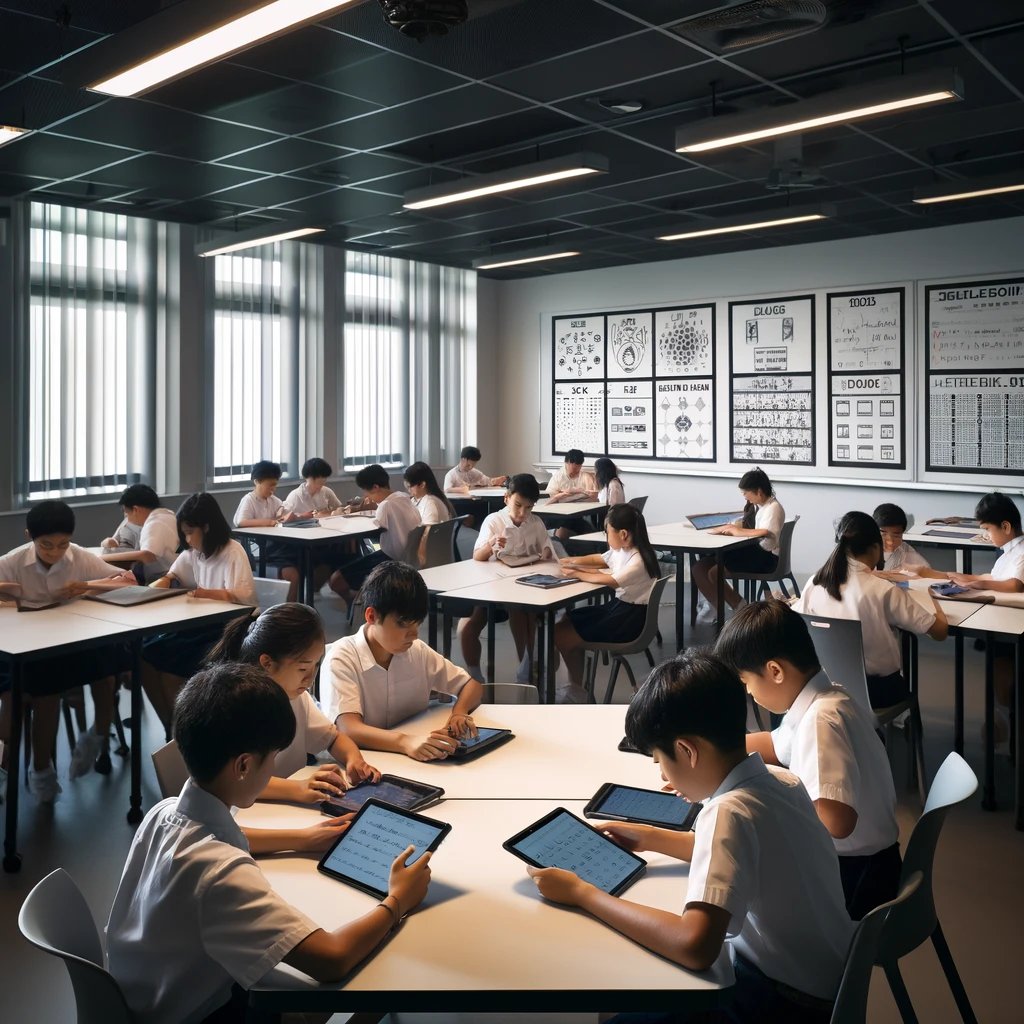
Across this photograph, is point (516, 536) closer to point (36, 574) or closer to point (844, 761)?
point (36, 574)

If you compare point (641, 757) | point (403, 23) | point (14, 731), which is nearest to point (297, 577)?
point (14, 731)

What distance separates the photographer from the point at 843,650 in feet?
10.9

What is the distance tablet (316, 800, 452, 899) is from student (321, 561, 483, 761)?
0.56 m

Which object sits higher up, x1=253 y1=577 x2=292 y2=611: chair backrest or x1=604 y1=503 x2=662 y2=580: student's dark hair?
x1=604 y1=503 x2=662 y2=580: student's dark hair

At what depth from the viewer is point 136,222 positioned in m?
7.81

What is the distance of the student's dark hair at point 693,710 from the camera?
5.06 ft

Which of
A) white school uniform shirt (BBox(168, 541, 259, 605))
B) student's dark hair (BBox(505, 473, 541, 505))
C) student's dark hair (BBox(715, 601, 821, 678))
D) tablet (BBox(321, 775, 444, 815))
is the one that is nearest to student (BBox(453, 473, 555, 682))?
student's dark hair (BBox(505, 473, 541, 505))

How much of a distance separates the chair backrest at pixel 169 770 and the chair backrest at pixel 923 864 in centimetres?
146

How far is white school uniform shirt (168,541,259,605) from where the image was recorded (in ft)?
13.6

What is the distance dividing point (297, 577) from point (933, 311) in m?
5.72

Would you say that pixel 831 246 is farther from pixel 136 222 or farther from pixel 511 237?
pixel 136 222

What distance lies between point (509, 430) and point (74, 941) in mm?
10009

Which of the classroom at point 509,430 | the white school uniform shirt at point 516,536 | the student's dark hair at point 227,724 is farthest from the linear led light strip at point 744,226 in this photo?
the student's dark hair at point 227,724

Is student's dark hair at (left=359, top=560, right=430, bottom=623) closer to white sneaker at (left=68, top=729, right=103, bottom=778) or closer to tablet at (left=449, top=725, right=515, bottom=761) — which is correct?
tablet at (left=449, top=725, right=515, bottom=761)
